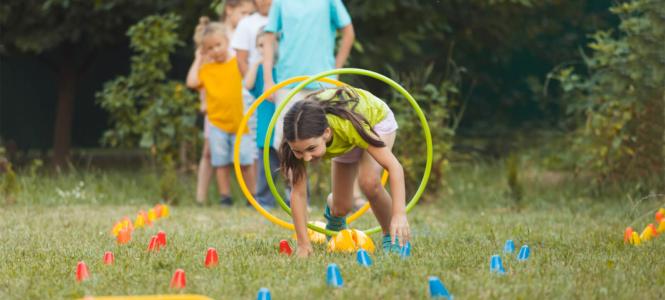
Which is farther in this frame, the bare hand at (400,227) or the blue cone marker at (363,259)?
the bare hand at (400,227)

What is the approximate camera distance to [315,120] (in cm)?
427

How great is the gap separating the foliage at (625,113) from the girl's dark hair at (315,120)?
3407 mm

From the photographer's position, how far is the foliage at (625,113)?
24.2 ft

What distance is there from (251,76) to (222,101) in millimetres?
759

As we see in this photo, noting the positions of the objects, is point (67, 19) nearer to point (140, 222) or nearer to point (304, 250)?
point (140, 222)

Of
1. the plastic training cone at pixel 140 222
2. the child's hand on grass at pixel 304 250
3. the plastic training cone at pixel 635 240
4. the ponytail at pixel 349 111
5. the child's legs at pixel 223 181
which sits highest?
the ponytail at pixel 349 111

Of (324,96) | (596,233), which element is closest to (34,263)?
(324,96)

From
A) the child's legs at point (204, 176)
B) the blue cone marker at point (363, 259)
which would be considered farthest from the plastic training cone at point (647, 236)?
the child's legs at point (204, 176)

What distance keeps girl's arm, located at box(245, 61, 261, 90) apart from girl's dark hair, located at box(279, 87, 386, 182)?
7.87 feet

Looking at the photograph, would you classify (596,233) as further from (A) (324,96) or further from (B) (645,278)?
(A) (324,96)

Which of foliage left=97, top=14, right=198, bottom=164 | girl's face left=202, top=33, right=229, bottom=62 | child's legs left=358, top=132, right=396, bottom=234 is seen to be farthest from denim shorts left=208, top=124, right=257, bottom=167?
child's legs left=358, top=132, right=396, bottom=234

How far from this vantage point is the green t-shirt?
4.41 metres

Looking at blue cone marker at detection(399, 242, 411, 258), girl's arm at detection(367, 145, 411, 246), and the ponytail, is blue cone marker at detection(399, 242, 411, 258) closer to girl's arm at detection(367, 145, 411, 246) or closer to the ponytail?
girl's arm at detection(367, 145, 411, 246)

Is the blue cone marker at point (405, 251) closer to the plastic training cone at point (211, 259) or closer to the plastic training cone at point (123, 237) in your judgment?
the plastic training cone at point (211, 259)
